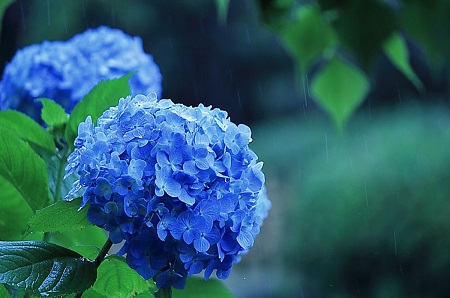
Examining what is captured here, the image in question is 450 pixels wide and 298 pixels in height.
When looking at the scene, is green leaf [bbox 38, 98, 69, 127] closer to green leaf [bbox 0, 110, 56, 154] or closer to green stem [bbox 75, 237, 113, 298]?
green leaf [bbox 0, 110, 56, 154]

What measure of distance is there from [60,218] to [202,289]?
17cm

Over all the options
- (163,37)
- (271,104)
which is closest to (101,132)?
(163,37)

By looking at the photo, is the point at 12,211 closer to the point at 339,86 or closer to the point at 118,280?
the point at 118,280

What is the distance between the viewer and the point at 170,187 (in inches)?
21.7

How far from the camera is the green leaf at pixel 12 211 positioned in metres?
0.71

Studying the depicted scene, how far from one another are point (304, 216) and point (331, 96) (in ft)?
10.6

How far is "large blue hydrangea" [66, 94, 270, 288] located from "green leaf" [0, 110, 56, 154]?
0.15m

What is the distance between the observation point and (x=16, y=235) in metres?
0.72

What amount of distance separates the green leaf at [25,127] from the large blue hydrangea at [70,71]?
233mm

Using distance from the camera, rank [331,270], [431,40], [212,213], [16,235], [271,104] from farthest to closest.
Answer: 1. [271,104]
2. [331,270]
3. [431,40]
4. [16,235]
5. [212,213]

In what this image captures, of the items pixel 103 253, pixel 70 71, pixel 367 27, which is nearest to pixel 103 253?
pixel 103 253

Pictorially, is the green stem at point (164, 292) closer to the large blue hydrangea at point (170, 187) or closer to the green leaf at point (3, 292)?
the large blue hydrangea at point (170, 187)

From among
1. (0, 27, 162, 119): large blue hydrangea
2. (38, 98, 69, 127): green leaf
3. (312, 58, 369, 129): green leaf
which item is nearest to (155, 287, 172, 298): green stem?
(38, 98, 69, 127): green leaf

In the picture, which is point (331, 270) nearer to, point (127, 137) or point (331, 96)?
point (331, 96)
